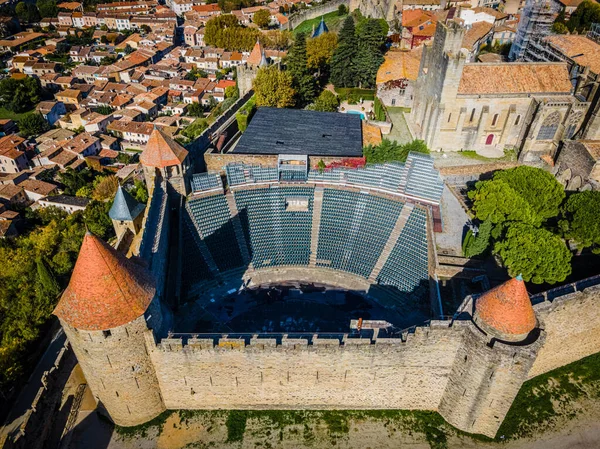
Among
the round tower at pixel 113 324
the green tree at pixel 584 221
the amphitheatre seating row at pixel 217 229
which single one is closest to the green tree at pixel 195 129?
the amphitheatre seating row at pixel 217 229

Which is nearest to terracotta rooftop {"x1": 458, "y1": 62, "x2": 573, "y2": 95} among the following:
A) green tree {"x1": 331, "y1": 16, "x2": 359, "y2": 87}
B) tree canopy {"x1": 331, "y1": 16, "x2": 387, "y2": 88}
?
tree canopy {"x1": 331, "y1": 16, "x2": 387, "y2": 88}

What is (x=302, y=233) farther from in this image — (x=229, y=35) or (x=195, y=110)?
(x=229, y=35)

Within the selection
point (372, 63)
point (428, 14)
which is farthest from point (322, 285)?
point (428, 14)

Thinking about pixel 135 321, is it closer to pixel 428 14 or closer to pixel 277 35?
pixel 428 14

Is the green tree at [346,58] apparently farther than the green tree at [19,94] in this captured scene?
No

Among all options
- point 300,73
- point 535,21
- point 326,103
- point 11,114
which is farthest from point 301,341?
point 11,114

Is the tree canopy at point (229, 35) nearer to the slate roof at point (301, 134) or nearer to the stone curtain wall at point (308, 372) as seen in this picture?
the slate roof at point (301, 134)

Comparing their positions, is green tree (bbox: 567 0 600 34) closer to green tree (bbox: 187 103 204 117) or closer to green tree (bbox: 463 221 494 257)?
green tree (bbox: 463 221 494 257)
